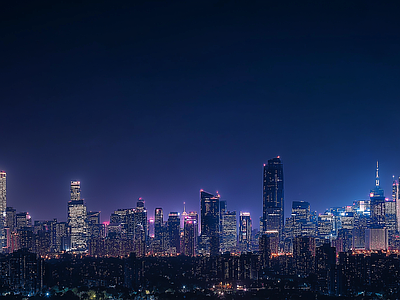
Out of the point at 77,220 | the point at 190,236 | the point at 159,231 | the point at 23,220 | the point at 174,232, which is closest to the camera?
the point at 23,220

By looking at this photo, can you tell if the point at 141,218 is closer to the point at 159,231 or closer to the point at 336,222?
the point at 159,231

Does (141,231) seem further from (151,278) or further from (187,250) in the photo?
(151,278)

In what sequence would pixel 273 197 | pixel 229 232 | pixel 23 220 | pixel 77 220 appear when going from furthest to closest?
pixel 273 197, pixel 229 232, pixel 77 220, pixel 23 220

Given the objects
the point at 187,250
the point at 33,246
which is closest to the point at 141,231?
the point at 187,250

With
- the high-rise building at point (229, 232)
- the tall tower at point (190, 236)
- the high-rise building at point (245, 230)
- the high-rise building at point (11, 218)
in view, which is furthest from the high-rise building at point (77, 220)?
the high-rise building at point (245, 230)

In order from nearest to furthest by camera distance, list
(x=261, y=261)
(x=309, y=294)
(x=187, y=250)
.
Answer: (x=309, y=294) → (x=261, y=261) → (x=187, y=250)

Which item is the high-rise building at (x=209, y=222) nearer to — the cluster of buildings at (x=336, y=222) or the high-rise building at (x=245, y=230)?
the high-rise building at (x=245, y=230)

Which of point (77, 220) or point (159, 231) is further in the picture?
point (159, 231)

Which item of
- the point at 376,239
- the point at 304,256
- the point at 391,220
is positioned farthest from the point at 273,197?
the point at 304,256
